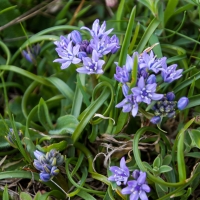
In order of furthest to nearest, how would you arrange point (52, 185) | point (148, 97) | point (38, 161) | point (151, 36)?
point (151, 36) → point (52, 185) → point (38, 161) → point (148, 97)

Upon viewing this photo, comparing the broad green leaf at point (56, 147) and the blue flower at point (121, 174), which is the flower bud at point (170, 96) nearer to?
the blue flower at point (121, 174)

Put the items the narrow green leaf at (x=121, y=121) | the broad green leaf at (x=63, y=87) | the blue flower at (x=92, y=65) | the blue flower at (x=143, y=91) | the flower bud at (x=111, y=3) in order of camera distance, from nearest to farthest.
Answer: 1. the blue flower at (x=143, y=91)
2. the blue flower at (x=92, y=65)
3. the narrow green leaf at (x=121, y=121)
4. the broad green leaf at (x=63, y=87)
5. the flower bud at (x=111, y=3)

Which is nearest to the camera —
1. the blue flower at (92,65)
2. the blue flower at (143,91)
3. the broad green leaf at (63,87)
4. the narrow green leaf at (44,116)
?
the blue flower at (143,91)

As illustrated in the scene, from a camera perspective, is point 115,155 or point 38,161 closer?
point 38,161

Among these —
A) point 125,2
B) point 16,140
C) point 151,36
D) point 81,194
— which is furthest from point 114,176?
point 125,2


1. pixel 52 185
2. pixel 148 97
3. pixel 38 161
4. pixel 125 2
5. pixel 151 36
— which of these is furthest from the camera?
pixel 125 2

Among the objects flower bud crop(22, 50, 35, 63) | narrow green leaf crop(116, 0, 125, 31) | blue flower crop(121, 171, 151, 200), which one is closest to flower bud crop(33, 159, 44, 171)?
blue flower crop(121, 171, 151, 200)

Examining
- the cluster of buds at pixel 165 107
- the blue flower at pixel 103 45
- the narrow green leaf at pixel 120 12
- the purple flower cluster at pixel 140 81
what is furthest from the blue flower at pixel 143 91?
the narrow green leaf at pixel 120 12

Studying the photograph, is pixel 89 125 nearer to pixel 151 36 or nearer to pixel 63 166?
pixel 63 166

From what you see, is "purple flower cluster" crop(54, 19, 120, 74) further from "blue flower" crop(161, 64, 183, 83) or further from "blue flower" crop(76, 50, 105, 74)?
"blue flower" crop(161, 64, 183, 83)
